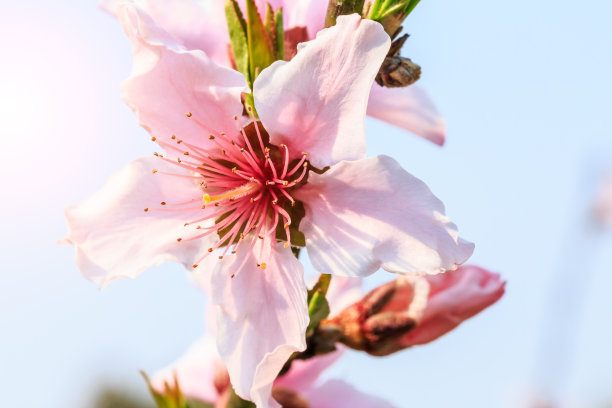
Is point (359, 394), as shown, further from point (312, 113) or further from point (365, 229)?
point (312, 113)

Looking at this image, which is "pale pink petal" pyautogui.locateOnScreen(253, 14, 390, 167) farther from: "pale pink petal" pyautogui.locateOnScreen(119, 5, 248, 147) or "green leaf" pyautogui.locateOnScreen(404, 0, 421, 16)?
"green leaf" pyautogui.locateOnScreen(404, 0, 421, 16)

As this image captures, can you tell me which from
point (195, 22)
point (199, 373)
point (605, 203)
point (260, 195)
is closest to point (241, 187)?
point (260, 195)

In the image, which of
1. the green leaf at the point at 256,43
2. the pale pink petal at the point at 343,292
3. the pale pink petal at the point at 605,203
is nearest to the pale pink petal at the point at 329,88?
the green leaf at the point at 256,43

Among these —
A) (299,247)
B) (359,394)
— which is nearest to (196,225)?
(299,247)

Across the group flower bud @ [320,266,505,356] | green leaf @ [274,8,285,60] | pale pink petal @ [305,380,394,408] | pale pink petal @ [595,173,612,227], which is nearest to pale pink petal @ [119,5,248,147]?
green leaf @ [274,8,285,60]

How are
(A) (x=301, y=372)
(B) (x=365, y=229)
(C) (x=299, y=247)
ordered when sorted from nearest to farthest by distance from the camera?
1. (B) (x=365, y=229)
2. (C) (x=299, y=247)
3. (A) (x=301, y=372)
